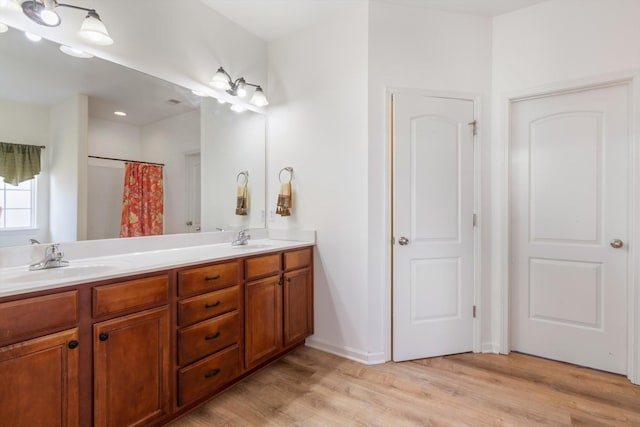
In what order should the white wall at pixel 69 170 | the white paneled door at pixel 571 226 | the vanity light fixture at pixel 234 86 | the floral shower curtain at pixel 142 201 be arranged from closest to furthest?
the white wall at pixel 69 170, the floral shower curtain at pixel 142 201, the white paneled door at pixel 571 226, the vanity light fixture at pixel 234 86

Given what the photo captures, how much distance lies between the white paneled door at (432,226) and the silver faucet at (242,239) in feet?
4.06

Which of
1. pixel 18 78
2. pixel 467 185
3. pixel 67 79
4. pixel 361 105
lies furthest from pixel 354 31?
pixel 18 78

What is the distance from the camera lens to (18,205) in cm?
153

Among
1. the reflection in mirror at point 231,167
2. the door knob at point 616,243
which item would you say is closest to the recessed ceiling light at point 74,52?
the reflection in mirror at point 231,167

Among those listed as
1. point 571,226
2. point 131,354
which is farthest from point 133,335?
point 571,226

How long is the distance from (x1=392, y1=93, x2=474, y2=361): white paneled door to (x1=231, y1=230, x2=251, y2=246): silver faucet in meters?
1.24

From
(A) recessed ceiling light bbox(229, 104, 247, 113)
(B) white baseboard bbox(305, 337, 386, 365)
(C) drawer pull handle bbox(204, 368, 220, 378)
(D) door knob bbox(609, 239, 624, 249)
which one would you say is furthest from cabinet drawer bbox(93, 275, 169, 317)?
(D) door knob bbox(609, 239, 624, 249)

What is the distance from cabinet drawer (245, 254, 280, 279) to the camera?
2002 millimetres

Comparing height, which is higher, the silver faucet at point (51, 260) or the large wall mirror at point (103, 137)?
the large wall mirror at point (103, 137)

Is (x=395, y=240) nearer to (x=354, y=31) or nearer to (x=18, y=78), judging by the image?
(x=354, y=31)

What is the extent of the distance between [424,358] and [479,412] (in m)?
0.65

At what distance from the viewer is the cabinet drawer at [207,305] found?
1630mm

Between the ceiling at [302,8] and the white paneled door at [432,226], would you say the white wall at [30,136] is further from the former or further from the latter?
the white paneled door at [432,226]

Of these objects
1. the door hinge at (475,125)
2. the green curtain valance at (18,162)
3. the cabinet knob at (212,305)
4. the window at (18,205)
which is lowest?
the cabinet knob at (212,305)
